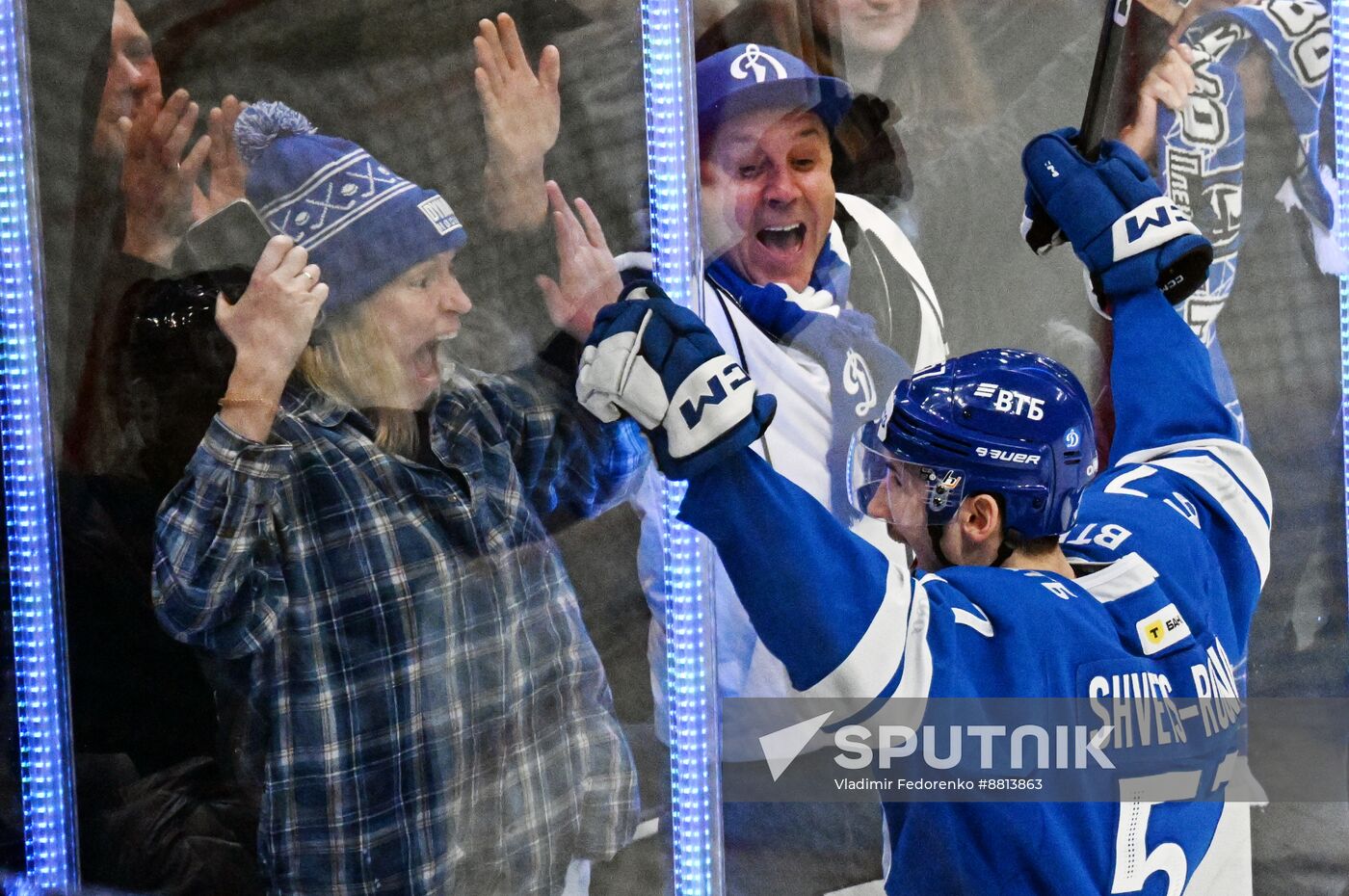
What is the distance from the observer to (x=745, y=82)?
284 cm

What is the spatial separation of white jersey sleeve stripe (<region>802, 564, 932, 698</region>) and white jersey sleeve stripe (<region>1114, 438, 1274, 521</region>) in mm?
899

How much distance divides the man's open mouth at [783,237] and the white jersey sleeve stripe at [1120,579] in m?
1.04

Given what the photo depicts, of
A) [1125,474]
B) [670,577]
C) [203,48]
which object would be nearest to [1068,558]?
[1125,474]

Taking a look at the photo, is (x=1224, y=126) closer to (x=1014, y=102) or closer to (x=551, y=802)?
(x=1014, y=102)

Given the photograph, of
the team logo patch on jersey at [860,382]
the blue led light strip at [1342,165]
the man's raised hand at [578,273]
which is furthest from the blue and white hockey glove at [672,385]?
the blue led light strip at [1342,165]

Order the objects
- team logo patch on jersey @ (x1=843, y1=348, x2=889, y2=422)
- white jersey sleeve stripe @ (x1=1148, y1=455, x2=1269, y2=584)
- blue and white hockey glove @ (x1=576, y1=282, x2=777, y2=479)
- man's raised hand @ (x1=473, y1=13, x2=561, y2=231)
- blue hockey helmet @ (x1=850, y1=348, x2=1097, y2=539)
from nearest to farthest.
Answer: blue and white hockey glove @ (x1=576, y1=282, x2=777, y2=479)
blue hockey helmet @ (x1=850, y1=348, x2=1097, y2=539)
white jersey sleeve stripe @ (x1=1148, y1=455, x2=1269, y2=584)
man's raised hand @ (x1=473, y1=13, x2=561, y2=231)
team logo patch on jersey @ (x1=843, y1=348, x2=889, y2=422)

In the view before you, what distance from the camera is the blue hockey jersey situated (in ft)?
5.98

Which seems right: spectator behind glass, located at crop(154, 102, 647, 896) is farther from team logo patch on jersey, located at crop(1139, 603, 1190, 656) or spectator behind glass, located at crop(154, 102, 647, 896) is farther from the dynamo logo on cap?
team logo patch on jersey, located at crop(1139, 603, 1190, 656)

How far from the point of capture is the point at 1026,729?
6.83ft

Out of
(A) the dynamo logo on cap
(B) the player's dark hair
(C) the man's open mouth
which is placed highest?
→ (A) the dynamo logo on cap

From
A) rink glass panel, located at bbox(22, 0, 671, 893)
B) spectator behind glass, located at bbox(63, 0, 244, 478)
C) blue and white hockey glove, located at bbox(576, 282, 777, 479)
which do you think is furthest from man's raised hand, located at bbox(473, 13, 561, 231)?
blue and white hockey glove, located at bbox(576, 282, 777, 479)

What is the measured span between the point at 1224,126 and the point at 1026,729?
1789 mm

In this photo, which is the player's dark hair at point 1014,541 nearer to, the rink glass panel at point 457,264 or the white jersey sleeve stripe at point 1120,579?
the white jersey sleeve stripe at point 1120,579

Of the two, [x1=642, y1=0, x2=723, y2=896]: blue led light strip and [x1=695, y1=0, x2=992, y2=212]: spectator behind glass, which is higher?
[x1=695, y1=0, x2=992, y2=212]: spectator behind glass
